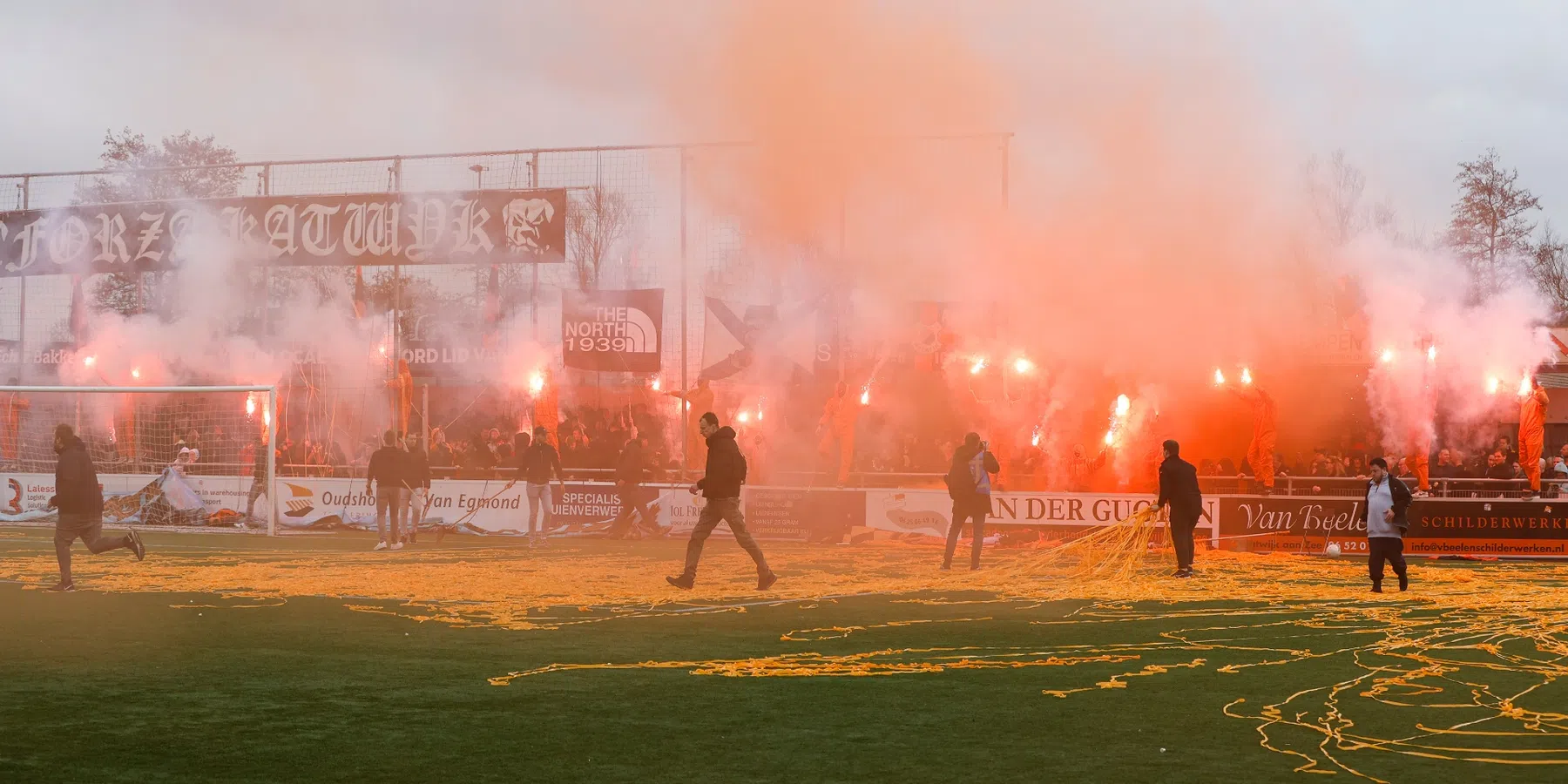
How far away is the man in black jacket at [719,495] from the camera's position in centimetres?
1420

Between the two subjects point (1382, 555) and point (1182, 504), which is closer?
point (1382, 555)

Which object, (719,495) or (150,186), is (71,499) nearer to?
(719,495)

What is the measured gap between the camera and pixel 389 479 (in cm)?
2089

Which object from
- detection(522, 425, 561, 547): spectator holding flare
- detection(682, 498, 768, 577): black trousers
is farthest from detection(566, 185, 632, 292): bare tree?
detection(682, 498, 768, 577): black trousers

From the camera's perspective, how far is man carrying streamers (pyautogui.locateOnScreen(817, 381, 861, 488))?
1041 inches

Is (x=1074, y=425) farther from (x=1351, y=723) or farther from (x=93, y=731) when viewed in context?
(x=93, y=731)

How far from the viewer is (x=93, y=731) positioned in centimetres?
711

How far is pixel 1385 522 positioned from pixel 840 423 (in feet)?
42.5

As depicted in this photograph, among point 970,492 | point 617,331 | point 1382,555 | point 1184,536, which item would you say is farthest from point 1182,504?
point 617,331

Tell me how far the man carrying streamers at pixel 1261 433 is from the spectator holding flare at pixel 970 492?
10.4 meters

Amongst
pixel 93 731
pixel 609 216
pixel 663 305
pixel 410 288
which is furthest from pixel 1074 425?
pixel 93 731

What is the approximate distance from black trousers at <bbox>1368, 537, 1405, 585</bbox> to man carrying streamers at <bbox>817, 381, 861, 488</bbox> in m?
12.4

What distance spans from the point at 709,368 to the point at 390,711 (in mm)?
18764

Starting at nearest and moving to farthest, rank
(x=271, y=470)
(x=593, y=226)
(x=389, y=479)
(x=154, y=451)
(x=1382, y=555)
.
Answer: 1. (x=1382, y=555)
2. (x=389, y=479)
3. (x=271, y=470)
4. (x=154, y=451)
5. (x=593, y=226)
